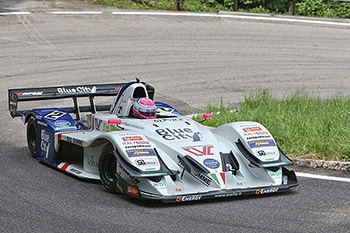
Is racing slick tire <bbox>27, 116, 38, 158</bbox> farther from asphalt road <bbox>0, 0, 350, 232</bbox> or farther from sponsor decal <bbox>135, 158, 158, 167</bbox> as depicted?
sponsor decal <bbox>135, 158, 158, 167</bbox>

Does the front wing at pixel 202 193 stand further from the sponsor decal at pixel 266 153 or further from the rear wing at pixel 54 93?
the rear wing at pixel 54 93

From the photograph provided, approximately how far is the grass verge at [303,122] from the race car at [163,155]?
1.31 m

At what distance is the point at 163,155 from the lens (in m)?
9.27

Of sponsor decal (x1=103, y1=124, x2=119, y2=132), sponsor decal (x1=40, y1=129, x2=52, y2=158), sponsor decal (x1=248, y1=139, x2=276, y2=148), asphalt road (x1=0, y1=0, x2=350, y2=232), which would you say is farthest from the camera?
sponsor decal (x1=40, y1=129, x2=52, y2=158)

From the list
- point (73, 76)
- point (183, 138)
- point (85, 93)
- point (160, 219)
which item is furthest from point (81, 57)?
point (160, 219)

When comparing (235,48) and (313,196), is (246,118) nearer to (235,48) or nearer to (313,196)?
(313,196)

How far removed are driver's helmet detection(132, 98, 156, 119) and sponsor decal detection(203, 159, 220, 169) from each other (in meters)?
1.55

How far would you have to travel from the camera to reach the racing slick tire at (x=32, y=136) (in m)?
11.4

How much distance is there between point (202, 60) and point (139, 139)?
10.1 meters

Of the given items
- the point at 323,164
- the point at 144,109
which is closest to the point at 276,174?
the point at 323,164

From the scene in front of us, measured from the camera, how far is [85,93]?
1227 cm

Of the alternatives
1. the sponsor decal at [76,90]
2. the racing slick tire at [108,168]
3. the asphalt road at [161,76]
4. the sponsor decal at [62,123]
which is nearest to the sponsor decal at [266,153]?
the asphalt road at [161,76]

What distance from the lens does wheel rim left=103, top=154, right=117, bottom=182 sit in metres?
9.40

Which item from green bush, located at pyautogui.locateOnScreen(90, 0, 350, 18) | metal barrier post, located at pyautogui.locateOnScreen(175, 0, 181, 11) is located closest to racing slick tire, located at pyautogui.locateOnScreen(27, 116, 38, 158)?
green bush, located at pyautogui.locateOnScreen(90, 0, 350, 18)
